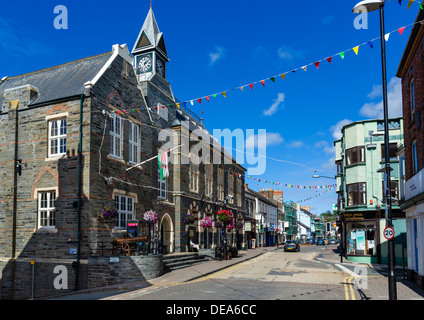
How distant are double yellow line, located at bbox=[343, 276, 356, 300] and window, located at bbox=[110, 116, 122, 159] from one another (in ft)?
41.5

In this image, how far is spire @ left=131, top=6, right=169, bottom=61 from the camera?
2930 cm

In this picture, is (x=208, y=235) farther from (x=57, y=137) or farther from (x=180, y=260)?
(x=57, y=137)

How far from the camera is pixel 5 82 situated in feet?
82.5

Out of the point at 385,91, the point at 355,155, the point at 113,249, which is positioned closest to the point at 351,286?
the point at 385,91

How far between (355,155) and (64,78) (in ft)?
72.7

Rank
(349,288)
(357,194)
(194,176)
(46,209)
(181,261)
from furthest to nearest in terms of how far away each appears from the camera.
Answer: (194,176) < (357,194) < (181,261) < (46,209) < (349,288)

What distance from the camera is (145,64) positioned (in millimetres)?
29297

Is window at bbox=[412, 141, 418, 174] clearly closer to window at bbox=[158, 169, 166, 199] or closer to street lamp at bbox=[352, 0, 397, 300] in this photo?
street lamp at bbox=[352, 0, 397, 300]

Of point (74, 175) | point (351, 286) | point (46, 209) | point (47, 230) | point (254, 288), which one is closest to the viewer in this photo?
point (254, 288)

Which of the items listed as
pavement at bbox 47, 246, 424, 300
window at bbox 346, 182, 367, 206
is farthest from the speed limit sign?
window at bbox 346, 182, 367, 206

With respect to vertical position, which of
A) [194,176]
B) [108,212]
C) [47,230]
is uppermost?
[194,176]
